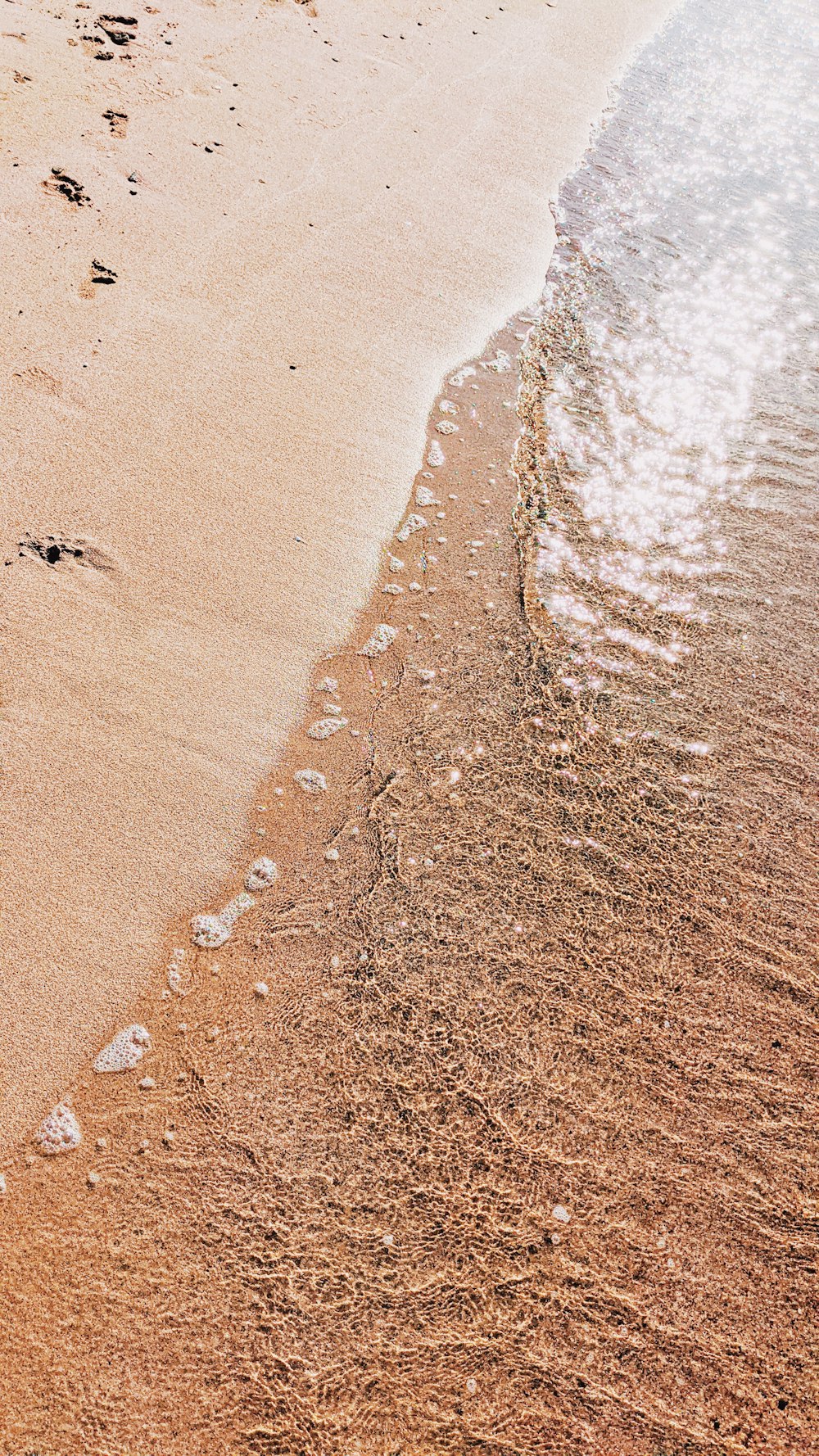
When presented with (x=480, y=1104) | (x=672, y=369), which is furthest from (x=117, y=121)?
(x=480, y=1104)

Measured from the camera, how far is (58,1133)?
187cm

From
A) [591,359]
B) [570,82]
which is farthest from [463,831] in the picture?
[570,82]

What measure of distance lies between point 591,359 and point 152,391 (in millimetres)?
2074

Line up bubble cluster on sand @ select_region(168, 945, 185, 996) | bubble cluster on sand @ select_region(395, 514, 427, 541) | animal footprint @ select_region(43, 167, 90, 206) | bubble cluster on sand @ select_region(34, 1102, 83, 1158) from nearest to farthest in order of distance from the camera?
bubble cluster on sand @ select_region(34, 1102, 83, 1158), bubble cluster on sand @ select_region(168, 945, 185, 996), bubble cluster on sand @ select_region(395, 514, 427, 541), animal footprint @ select_region(43, 167, 90, 206)

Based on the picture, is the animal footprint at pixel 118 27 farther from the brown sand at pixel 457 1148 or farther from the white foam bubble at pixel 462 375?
the brown sand at pixel 457 1148

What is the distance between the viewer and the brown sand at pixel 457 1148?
1.67 m

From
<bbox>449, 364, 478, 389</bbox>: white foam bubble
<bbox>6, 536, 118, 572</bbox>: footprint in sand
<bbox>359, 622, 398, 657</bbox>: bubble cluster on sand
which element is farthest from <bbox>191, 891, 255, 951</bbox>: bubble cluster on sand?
<bbox>449, 364, 478, 389</bbox>: white foam bubble

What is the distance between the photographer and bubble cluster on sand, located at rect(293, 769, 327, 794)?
249cm

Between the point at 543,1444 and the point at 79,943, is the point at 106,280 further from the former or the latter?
the point at 543,1444

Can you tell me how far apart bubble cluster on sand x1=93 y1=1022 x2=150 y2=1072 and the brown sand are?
3 centimetres

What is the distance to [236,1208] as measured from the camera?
5.97 ft

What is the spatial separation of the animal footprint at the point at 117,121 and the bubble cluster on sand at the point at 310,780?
3402 mm

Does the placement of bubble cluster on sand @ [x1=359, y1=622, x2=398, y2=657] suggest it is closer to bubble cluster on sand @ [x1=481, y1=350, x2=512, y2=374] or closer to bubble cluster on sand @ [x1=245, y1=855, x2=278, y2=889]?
bubble cluster on sand @ [x1=245, y1=855, x2=278, y2=889]

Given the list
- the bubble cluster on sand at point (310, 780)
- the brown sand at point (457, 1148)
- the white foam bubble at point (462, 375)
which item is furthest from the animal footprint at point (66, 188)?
the bubble cluster on sand at point (310, 780)
